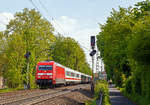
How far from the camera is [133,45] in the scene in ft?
33.6

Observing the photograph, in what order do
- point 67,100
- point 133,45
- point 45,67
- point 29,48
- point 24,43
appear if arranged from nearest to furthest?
1. point 133,45
2. point 67,100
3. point 45,67
4. point 24,43
5. point 29,48

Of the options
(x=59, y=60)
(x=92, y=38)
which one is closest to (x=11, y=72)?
(x=92, y=38)

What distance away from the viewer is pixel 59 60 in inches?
2751

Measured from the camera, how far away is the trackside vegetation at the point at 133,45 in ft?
32.2

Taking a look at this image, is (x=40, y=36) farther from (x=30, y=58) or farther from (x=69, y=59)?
(x=69, y=59)

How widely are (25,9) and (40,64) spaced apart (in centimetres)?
1935

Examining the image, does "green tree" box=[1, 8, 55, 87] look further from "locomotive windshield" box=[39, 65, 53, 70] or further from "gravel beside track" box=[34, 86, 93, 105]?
"gravel beside track" box=[34, 86, 93, 105]

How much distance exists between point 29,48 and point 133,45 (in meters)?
27.7

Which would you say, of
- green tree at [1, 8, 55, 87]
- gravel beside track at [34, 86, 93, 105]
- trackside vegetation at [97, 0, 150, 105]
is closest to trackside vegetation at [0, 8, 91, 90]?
green tree at [1, 8, 55, 87]

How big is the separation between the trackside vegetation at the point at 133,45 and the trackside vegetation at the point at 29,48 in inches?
330

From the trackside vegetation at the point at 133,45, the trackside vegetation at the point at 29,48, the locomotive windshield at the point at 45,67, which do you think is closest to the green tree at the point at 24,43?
the trackside vegetation at the point at 29,48

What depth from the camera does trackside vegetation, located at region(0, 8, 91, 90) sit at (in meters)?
30.3

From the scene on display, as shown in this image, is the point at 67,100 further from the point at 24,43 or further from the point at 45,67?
the point at 24,43

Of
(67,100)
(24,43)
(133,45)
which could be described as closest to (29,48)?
(24,43)
